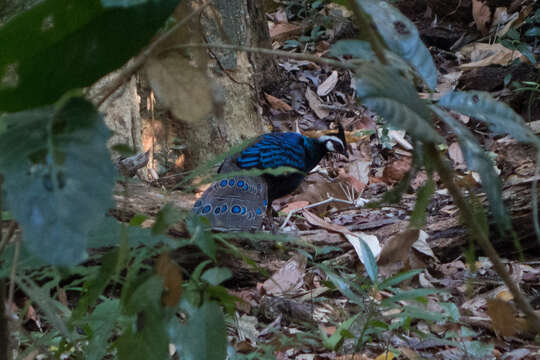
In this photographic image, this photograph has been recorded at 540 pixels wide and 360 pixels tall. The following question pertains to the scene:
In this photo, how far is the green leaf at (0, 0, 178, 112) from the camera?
752 millimetres

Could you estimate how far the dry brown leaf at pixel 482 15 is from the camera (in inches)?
223

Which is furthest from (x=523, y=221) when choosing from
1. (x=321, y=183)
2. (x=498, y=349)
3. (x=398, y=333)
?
(x=321, y=183)

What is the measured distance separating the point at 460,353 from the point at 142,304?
4.18ft

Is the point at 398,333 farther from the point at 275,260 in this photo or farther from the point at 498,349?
the point at 275,260

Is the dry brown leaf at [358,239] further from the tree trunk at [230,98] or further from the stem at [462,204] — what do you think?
the stem at [462,204]

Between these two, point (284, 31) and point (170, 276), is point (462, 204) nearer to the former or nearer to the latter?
point (170, 276)

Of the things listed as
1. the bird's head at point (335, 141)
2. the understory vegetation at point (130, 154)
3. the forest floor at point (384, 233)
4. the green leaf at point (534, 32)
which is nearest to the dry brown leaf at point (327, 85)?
the forest floor at point (384, 233)

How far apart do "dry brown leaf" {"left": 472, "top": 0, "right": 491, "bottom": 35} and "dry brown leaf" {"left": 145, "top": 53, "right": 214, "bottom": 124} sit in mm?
5516

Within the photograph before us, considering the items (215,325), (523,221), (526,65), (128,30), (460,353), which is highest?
(128,30)

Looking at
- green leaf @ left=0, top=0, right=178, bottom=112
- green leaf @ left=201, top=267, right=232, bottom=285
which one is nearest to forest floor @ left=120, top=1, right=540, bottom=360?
green leaf @ left=201, top=267, right=232, bottom=285

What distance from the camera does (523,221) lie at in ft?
8.48

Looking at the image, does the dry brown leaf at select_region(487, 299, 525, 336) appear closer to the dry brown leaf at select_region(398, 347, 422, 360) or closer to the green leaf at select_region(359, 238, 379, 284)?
the dry brown leaf at select_region(398, 347, 422, 360)

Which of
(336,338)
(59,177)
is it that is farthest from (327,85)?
(59,177)

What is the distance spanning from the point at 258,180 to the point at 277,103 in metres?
1.90
